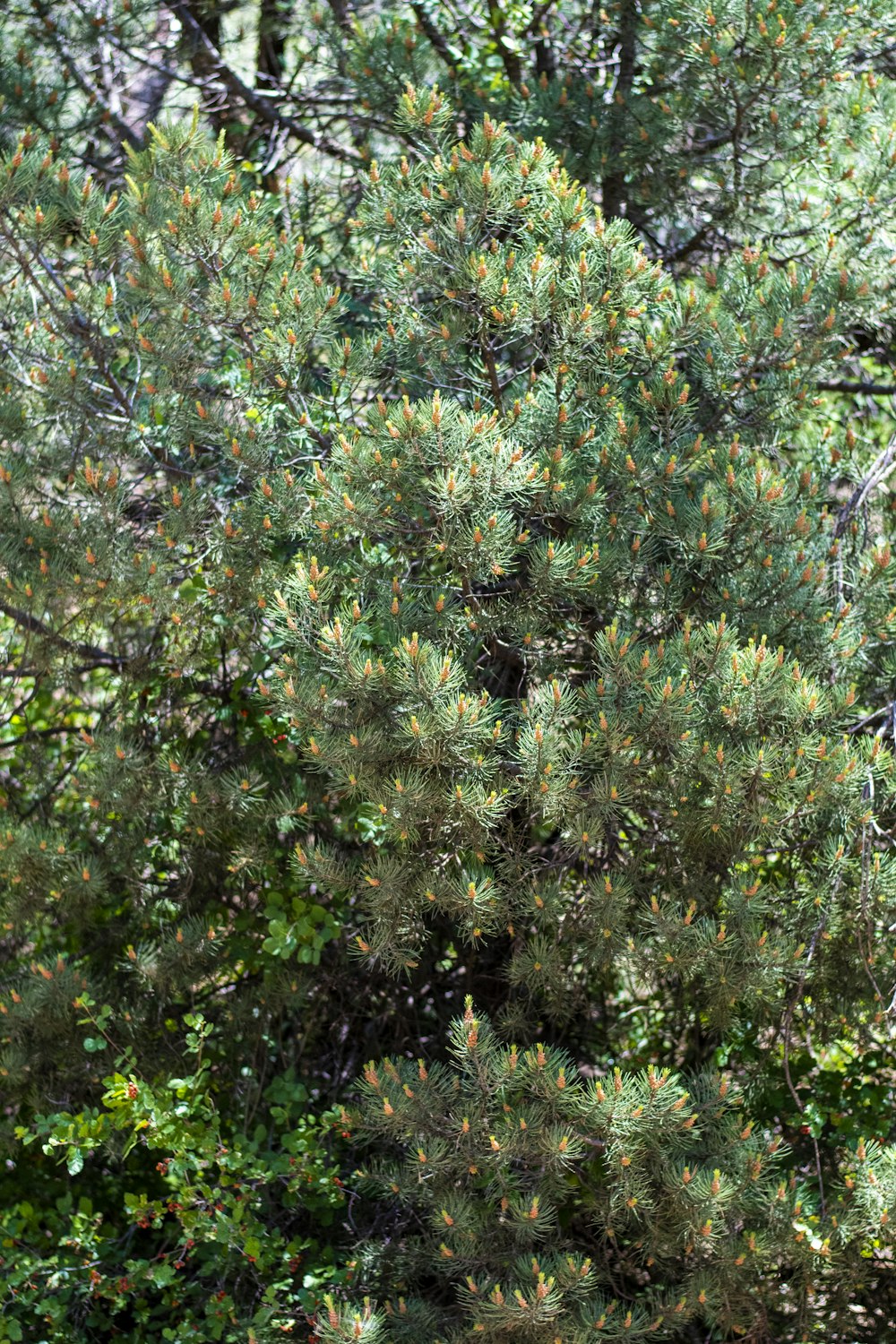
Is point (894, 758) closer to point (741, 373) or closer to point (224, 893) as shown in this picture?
point (741, 373)

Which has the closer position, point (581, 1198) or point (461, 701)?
point (461, 701)

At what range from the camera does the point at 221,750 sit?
10.9 feet

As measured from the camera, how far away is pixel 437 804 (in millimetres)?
2535

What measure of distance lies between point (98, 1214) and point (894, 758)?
2181 mm

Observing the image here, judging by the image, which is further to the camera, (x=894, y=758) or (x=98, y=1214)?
(x=98, y=1214)

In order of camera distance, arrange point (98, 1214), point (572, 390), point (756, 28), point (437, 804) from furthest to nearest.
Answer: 1. point (98, 1214)
2. point (756, 28)
3. point (572, 390)
4. point (437, 804)

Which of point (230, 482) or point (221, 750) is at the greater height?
point (230, 482)

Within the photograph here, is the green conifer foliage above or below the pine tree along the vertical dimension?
below

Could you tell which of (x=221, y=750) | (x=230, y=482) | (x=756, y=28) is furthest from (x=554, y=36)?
(x=221, y=750)

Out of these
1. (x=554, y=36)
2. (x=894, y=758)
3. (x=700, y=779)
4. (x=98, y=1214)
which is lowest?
(x=98, y=1214)

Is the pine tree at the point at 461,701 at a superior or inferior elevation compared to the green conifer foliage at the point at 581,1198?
superior

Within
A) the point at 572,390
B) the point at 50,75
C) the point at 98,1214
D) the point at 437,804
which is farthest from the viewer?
the point at 50,75

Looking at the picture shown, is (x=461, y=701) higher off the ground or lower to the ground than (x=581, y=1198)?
higher

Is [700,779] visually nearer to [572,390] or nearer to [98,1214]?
[572,390]
